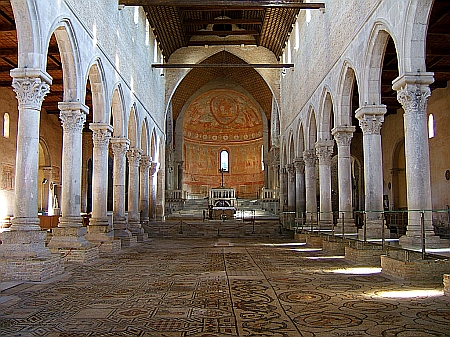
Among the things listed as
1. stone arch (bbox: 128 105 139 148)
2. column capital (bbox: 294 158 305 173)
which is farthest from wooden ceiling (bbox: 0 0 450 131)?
column capital (bbox: 294 158 305 173)

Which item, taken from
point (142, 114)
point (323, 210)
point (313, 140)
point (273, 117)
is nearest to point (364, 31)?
point (323, 210)

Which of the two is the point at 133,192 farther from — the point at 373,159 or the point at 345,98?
the point at 373,159

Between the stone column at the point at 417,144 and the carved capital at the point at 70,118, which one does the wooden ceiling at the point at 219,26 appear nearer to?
the carved capital at the point at 70,118

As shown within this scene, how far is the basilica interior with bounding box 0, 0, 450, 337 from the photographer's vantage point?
7234 millimetres

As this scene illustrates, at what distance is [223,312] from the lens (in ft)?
23.1

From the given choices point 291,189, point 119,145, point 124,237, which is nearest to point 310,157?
point 291,189

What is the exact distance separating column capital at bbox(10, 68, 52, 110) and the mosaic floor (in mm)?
4139

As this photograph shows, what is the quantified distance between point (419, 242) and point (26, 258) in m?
8.86

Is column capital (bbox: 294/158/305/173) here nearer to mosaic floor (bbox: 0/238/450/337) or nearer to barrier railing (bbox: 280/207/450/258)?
barrier railing (bbox: 280/207/450/258)

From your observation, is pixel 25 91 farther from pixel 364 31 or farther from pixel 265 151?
pixel 265 151

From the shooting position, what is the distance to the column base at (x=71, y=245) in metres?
13.7

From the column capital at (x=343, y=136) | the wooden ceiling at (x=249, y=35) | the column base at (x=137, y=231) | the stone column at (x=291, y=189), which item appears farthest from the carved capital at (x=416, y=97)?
the stone column at (x=291, y=189)

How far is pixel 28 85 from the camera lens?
11.1 m

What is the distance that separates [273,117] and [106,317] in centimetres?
3857
